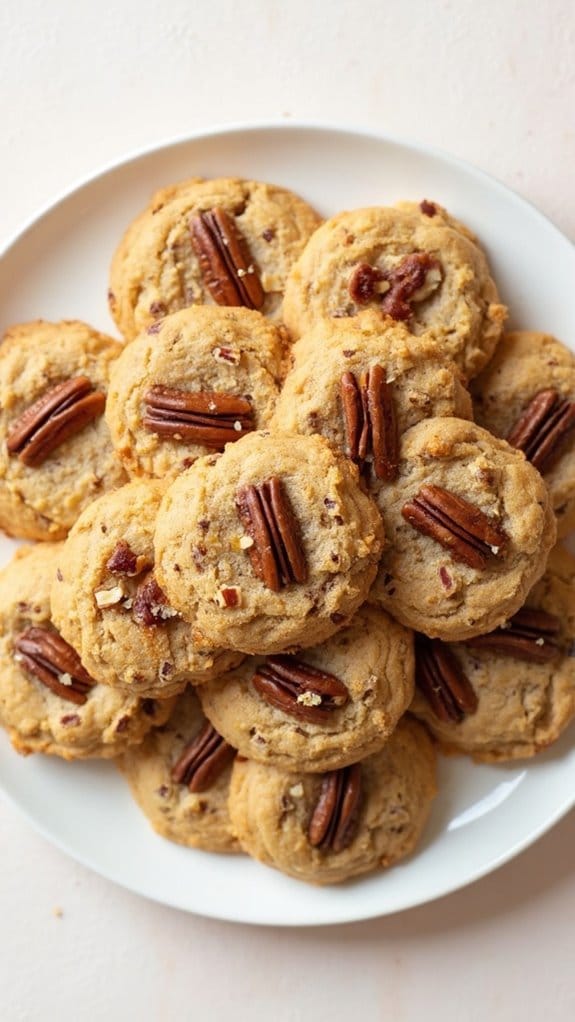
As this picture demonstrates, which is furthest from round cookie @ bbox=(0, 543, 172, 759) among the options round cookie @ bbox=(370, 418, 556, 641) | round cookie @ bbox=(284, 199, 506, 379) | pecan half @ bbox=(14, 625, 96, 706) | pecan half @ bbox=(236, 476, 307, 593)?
round cookie @ bbox=(284, 199, 506, 379)

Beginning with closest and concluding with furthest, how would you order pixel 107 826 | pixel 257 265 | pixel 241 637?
pixel 241 637 < pixel 257 265 < pixel 107 826

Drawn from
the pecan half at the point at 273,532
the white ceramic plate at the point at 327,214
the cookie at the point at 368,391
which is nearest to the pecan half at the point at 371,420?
the cookie at the point at 368,391

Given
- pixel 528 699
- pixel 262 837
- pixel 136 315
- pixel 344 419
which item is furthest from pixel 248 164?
pixel 262 837

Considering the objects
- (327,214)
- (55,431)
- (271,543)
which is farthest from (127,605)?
(327,214)

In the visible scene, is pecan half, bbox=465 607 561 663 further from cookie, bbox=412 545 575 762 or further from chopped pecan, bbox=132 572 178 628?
chopped pecan, bbox=132 572 178 628

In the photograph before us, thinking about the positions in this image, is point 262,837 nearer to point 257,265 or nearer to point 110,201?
point 257,265
